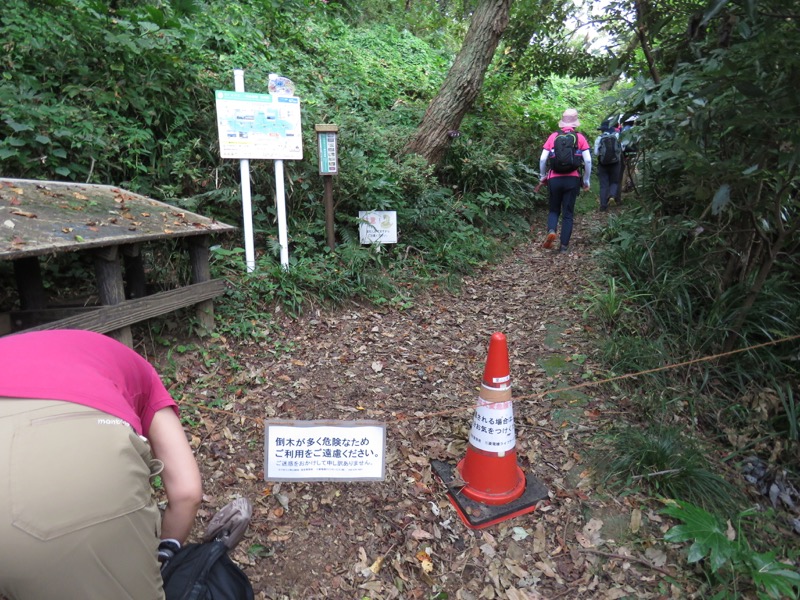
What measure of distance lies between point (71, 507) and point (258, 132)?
14.1ft

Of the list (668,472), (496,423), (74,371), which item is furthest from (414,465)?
(74,371)

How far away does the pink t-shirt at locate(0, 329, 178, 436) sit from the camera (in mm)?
1282

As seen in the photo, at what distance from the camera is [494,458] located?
2.76 meters

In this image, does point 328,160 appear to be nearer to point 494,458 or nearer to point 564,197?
point 564,197

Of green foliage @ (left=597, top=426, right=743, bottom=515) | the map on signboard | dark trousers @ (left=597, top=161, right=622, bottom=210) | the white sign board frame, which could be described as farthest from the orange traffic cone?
dark trousers @ (left=597, top=161, right=622, bottom=210)

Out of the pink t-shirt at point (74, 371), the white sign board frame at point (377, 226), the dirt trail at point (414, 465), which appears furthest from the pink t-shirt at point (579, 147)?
the pink t-shirt at point (74, 371)

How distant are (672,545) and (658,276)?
2.91 m

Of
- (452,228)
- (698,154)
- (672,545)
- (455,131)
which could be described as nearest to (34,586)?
(672,545)

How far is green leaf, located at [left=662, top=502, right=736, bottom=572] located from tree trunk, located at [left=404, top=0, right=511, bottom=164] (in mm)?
5888

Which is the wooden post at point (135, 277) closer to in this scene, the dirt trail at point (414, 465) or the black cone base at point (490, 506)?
the dirt trail at point (414, 465)

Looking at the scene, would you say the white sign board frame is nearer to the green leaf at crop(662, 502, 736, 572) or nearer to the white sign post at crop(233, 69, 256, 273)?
the white sign post at crop(233, 69, 256, 273)

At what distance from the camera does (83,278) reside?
160 inches

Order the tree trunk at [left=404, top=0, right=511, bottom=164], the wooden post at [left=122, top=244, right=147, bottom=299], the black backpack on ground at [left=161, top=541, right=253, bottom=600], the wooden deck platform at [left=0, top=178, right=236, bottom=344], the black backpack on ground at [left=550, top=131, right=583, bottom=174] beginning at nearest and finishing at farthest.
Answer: the black backpack on ground at [left=161, top=541, right=253, bottom=600], the wooden deck platform at [left=0, top=178, right=236, bottom=344], the wooden post at [left=122, top=244, right=147, bottom=299], the black backpack on ground at [left=550, top=131, right=583, bottom=174], the tree trunk at [left=404, top=0, right=511, bottom=164]

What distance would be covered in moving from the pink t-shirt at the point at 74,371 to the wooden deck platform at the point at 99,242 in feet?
4.52
